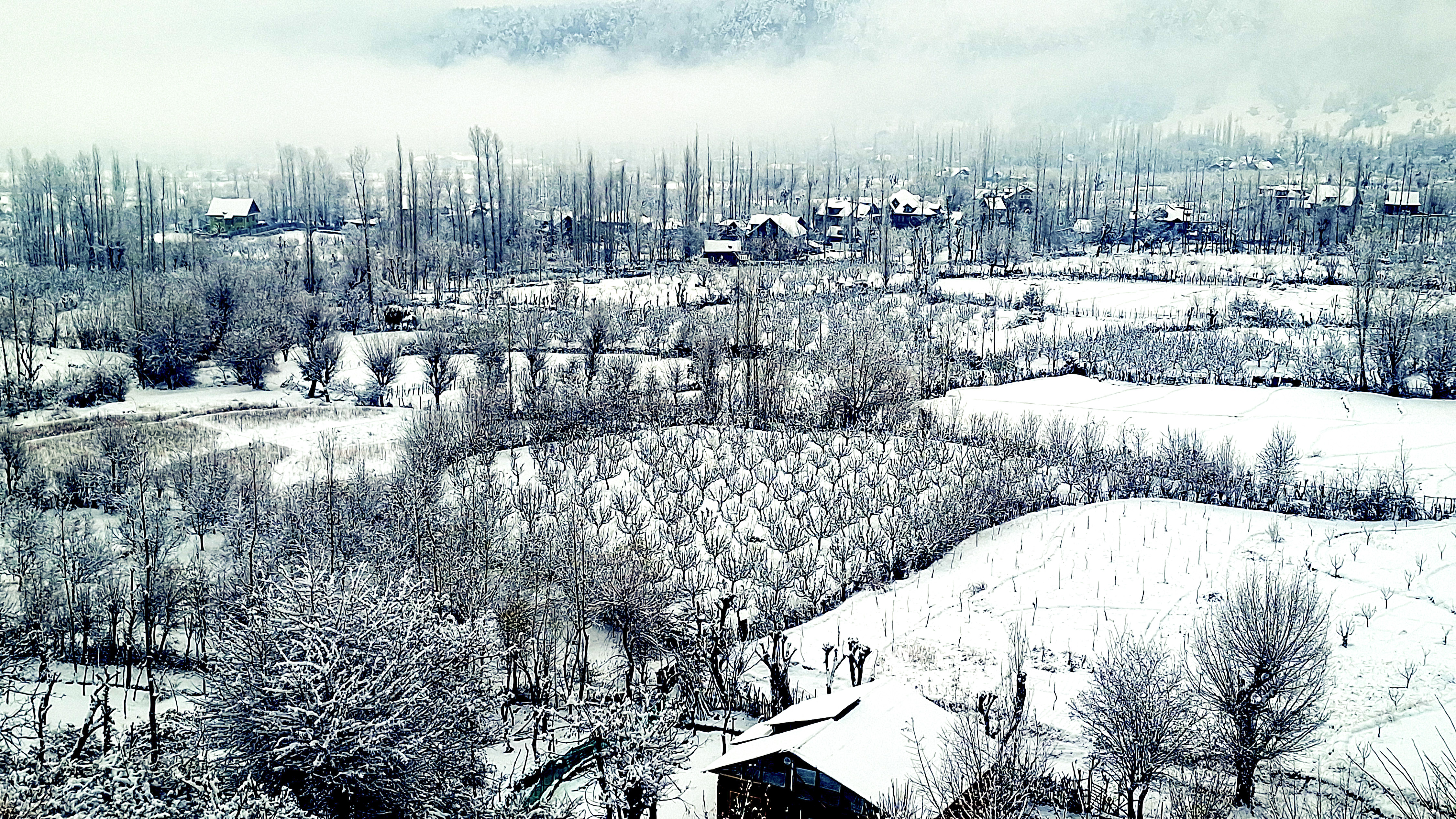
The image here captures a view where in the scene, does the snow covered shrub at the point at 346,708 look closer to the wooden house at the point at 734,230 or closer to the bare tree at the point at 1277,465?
the bare tree at the point at 1277,465

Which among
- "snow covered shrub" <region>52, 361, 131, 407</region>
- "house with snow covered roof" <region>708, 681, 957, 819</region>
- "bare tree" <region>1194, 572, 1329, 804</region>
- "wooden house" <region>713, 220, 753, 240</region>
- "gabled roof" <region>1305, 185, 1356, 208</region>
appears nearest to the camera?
"house with snow covered roof" <region>708, 681, 957, 819</region>

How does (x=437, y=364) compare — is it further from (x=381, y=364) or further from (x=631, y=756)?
(x=631, y=756)

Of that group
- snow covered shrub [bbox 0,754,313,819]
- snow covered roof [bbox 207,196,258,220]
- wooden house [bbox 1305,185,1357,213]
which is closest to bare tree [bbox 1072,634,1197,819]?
snow covered shrub [bbox 0,754,313,819]

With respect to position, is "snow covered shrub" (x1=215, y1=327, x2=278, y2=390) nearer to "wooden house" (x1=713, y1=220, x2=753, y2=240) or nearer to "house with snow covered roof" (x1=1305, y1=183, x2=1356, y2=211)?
"wooden house" (x1=713, y1=220, x2=753, y2=240)

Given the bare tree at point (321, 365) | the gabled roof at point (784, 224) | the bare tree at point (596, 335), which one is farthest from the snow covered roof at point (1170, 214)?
the bare tree at point (321, 365)

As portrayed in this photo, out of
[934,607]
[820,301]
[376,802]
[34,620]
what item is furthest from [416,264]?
[376,802]

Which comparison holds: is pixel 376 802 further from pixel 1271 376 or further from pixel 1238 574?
pixel 1271 376
